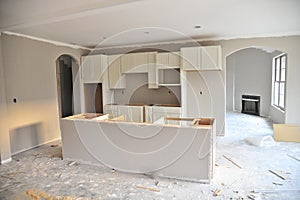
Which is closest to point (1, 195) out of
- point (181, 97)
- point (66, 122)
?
point (66, 122)

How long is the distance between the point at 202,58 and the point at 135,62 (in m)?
1.83

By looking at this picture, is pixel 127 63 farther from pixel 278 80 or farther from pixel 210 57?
pixel 278 80

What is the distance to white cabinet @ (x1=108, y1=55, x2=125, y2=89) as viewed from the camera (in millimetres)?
6008

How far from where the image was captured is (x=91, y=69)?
6172mm

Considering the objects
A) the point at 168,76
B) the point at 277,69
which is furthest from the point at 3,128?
the point at 277,69

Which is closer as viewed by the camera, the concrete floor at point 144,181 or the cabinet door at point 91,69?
the concrete floor at point 144,181

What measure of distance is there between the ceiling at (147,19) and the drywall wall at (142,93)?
4.15ft

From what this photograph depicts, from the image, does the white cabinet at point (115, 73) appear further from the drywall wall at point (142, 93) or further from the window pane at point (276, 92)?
the window pane at point (276, 92)

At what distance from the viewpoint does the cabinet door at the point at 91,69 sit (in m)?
6.08

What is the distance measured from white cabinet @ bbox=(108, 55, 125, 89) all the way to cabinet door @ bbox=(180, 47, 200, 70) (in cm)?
191

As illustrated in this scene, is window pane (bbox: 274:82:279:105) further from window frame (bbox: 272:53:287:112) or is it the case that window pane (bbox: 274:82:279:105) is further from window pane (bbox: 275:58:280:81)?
window pane (bbox: 275:58:280:81)

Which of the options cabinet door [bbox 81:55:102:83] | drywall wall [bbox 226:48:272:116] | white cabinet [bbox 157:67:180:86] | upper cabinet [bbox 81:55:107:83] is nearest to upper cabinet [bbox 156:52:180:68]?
white cabinet [bbox 157:67:180:86]

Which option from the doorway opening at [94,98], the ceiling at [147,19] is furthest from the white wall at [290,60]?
the doorway opening at [94,98]

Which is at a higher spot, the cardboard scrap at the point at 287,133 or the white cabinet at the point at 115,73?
the white cabinet at the point at 115,73
